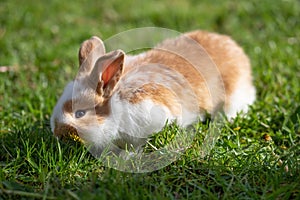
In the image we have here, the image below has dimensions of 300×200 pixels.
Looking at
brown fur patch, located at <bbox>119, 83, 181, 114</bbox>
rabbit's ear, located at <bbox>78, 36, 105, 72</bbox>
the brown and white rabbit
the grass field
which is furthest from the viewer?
rabbit's ear, located at <bbox>78, 36, 105, 72</bbox>

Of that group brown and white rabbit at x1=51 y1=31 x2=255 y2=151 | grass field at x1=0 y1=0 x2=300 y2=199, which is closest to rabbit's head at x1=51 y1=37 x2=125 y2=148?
brown and white rabbit at x1=51 y1=31 x2=255 y2=151

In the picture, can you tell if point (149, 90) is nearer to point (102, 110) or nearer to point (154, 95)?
point (154, 95)

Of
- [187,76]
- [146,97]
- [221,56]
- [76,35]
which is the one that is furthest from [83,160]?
[76,35]

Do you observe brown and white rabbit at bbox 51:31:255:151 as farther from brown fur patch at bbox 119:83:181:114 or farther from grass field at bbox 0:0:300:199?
grass field at bbox 0:0:300:199

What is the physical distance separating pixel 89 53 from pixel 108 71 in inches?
12.7

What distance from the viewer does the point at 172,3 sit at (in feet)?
25.1

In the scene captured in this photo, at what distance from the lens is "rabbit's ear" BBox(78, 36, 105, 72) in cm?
Result: 392

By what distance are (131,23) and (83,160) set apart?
3.69m

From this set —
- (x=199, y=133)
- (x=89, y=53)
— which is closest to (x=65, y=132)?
(x=89, y=53)

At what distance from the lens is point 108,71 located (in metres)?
3.74

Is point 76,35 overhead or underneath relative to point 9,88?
overhead

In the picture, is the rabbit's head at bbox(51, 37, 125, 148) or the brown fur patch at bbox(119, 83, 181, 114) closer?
the rabbit's head at bbox(51, 37, 125, 148)

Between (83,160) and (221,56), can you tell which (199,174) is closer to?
(83,160)

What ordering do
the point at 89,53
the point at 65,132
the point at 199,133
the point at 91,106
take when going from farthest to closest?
the point at 89,53, the point at 199,133, the point at 91,106, the point at 65,132
